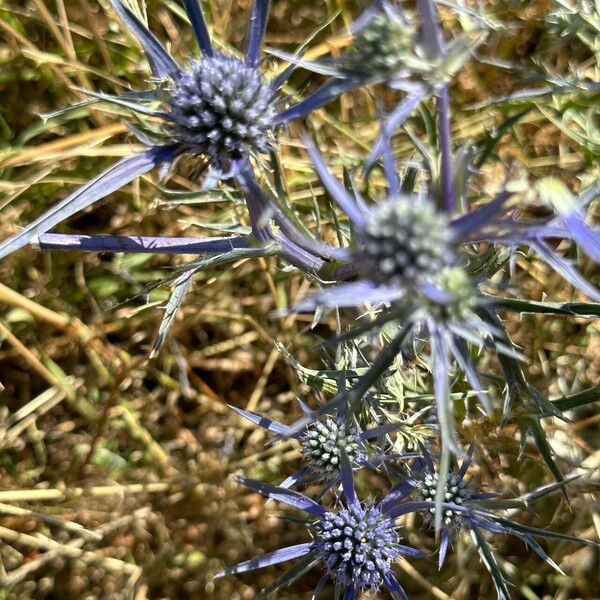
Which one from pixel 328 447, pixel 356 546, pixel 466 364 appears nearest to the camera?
pixel 466 364

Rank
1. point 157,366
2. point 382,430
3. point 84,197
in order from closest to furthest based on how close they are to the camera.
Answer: point 84,197
point 382,430
point 157,366

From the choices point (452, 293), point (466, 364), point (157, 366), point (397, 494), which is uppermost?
point (452, 293)

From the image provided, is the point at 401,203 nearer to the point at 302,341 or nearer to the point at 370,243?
the point at 370,243

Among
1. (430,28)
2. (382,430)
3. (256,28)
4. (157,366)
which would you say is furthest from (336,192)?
(157,366)

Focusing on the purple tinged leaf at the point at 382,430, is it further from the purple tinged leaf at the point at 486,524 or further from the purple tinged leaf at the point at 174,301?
the purple tinged leaf at the point at 174,301

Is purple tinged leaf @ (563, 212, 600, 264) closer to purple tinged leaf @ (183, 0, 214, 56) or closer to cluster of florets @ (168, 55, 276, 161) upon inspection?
cluster of florets @ (168, 55, 276, 161)

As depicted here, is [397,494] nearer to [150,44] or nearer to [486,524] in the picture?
[486,524]

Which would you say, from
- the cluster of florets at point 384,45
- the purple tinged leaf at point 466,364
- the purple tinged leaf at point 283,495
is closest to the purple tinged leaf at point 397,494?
the purple tinged leaf at point 283,495
